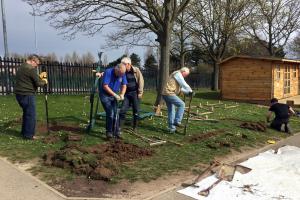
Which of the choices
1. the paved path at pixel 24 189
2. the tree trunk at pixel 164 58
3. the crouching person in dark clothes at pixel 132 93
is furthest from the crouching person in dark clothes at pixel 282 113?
the paved path at pixel 24 189

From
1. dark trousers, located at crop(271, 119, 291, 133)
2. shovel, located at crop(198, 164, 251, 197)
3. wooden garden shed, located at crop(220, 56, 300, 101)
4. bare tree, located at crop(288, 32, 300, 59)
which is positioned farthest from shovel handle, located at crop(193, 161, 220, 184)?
bare tree, located at crop(288, 32, 300, 59)

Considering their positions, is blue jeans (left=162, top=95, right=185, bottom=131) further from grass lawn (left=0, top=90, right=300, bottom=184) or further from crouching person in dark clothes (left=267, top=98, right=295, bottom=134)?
crouching person in dark clothes (left=267, top=98, right=295, bottom=134)

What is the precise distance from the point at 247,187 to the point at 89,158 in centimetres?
278

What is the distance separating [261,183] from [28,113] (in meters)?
5.03

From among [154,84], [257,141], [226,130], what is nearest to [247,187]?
[257,141]

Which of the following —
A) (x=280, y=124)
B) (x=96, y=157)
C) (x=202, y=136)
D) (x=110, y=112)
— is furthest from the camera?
(x=280, y=124)

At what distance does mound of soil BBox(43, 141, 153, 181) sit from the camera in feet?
20.7

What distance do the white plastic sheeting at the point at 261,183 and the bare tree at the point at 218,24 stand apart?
24246 millimetres

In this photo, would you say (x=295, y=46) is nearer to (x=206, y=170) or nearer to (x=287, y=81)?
(x=287, y=81)

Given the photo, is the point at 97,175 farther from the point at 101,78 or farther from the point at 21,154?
the point at 101,78

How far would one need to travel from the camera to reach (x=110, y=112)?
8492 mm

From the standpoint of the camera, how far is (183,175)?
265 inches

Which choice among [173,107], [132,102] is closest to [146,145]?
[132,102]

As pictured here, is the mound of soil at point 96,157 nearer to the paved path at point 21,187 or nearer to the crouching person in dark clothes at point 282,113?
the paved path at point 21,187
